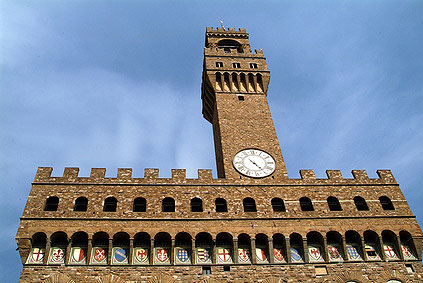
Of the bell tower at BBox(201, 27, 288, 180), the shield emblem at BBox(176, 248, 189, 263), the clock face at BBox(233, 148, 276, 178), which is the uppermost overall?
the bell tower at BBox(201, 27, 288, 180)

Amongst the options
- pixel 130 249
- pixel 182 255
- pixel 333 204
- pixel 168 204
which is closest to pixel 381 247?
pixel 333 204

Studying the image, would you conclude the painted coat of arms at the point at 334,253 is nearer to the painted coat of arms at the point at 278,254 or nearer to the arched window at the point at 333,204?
the arched window at the point at 333,204

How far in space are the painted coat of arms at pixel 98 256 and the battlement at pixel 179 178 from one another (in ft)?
12.9

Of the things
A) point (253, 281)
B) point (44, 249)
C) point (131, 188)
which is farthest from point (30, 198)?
point (253, 281)

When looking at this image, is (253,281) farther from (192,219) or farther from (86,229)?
(86,229)

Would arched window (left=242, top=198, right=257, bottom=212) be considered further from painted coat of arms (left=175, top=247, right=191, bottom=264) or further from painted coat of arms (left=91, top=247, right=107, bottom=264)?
painted coat of arms (left=91, top=247, right=107, bottom=264)

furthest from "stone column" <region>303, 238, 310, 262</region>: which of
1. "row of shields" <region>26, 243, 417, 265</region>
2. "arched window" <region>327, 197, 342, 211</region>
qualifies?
"arched window" <region>327, 197, 342, 211</region>

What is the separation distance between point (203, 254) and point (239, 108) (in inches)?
453

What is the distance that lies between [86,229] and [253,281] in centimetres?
842

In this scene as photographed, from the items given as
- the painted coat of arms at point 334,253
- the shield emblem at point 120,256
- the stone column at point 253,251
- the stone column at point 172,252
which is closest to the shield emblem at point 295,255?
the painted coat of arms at point 334,253

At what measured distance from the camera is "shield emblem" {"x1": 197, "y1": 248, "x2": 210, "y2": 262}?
787 inches

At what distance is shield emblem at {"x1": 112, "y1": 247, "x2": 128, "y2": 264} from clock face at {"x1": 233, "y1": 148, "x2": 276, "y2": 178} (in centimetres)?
800

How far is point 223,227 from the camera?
68.2ft

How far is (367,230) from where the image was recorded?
69.8 feet
